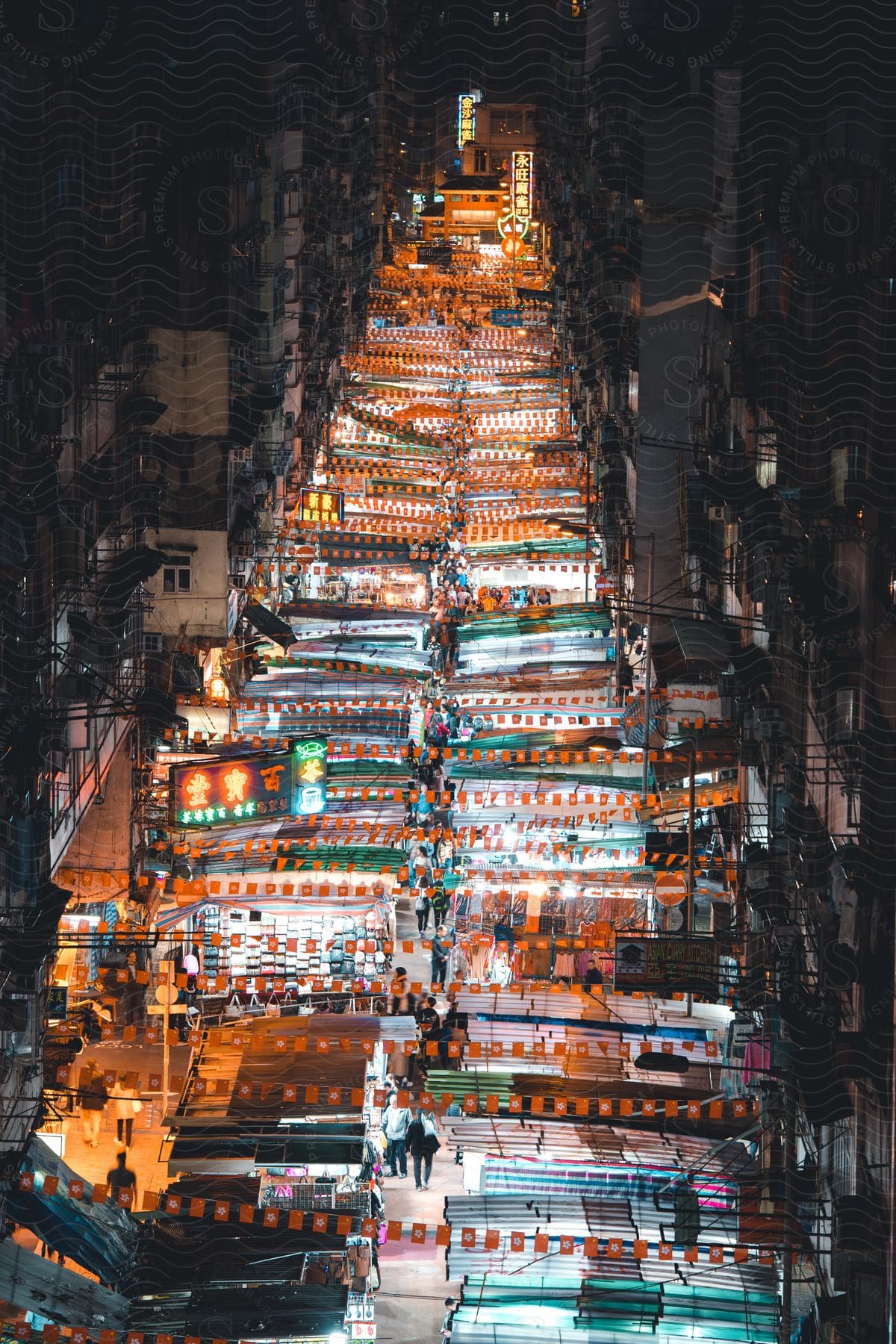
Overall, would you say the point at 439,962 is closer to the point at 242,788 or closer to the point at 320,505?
the point at 242,788

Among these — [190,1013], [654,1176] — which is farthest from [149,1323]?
[190,1013]

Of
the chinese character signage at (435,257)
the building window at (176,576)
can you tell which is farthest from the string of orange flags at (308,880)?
the chinese character signage at (435,257)

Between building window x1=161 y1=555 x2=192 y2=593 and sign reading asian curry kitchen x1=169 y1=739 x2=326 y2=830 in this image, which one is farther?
building window x1=161 y1=555 x2=192 y2=593

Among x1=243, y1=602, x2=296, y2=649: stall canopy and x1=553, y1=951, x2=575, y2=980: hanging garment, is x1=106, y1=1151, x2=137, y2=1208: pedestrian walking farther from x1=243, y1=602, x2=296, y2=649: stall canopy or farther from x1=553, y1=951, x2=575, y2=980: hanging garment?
x1=243, y1=602, x2=296, y2=649: stall canopy

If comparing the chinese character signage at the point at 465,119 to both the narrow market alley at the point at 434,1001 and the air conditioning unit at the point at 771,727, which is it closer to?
the narrow market alley at the point at 434,1001

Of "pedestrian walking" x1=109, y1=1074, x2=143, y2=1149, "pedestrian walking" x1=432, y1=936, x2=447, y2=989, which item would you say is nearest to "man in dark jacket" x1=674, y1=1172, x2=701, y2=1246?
"pedestrian walking" x1=109, y1=1074, x2=143, y2=1149

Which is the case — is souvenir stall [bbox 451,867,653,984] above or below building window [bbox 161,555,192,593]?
below

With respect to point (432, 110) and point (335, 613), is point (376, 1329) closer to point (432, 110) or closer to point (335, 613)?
point (335, 613)
